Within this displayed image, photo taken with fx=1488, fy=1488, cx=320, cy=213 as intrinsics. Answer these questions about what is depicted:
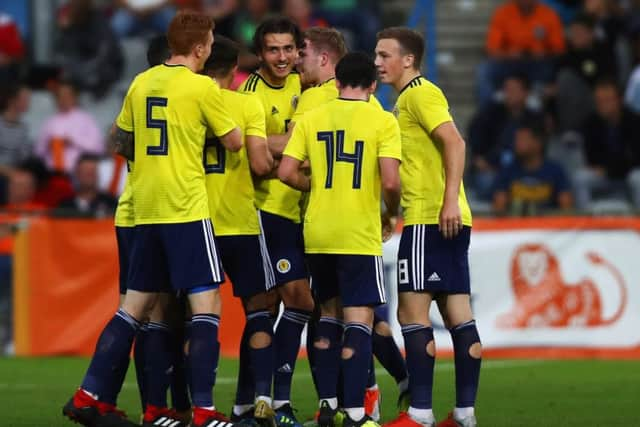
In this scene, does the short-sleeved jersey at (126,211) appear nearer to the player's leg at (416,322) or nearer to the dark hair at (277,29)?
the dark hair at (277,29)

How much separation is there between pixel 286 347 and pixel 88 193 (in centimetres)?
676

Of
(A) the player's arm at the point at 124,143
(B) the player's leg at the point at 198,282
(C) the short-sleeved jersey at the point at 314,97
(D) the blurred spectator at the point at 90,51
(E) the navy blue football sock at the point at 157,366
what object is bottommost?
(E) the navy blue football sock at the point at 157,366

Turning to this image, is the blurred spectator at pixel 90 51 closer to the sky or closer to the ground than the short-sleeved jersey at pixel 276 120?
closer to the sky

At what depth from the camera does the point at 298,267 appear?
8.69 m

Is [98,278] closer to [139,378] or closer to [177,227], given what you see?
[139,378]

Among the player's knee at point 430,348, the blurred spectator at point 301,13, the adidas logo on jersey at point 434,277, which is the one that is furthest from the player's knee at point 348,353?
the blurred spectator at point 301,13

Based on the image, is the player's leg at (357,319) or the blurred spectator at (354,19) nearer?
the player's leg at (357,319)

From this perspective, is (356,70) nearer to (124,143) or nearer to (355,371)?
(124,143)

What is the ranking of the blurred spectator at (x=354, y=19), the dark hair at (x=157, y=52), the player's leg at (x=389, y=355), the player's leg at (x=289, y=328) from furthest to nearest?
the blurred spectator at (x=354, y=19), the player's leg at (x=389, y=355), the dark hair at (x=157, y=52), the player's leg at (x=289, y=328)

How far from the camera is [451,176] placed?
8203 millimetres

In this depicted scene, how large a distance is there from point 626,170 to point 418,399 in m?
8.55

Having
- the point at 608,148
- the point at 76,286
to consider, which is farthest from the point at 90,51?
the point at 608,148

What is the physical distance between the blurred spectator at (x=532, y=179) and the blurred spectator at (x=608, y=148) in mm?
647

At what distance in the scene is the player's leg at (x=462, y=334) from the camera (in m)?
8.36
